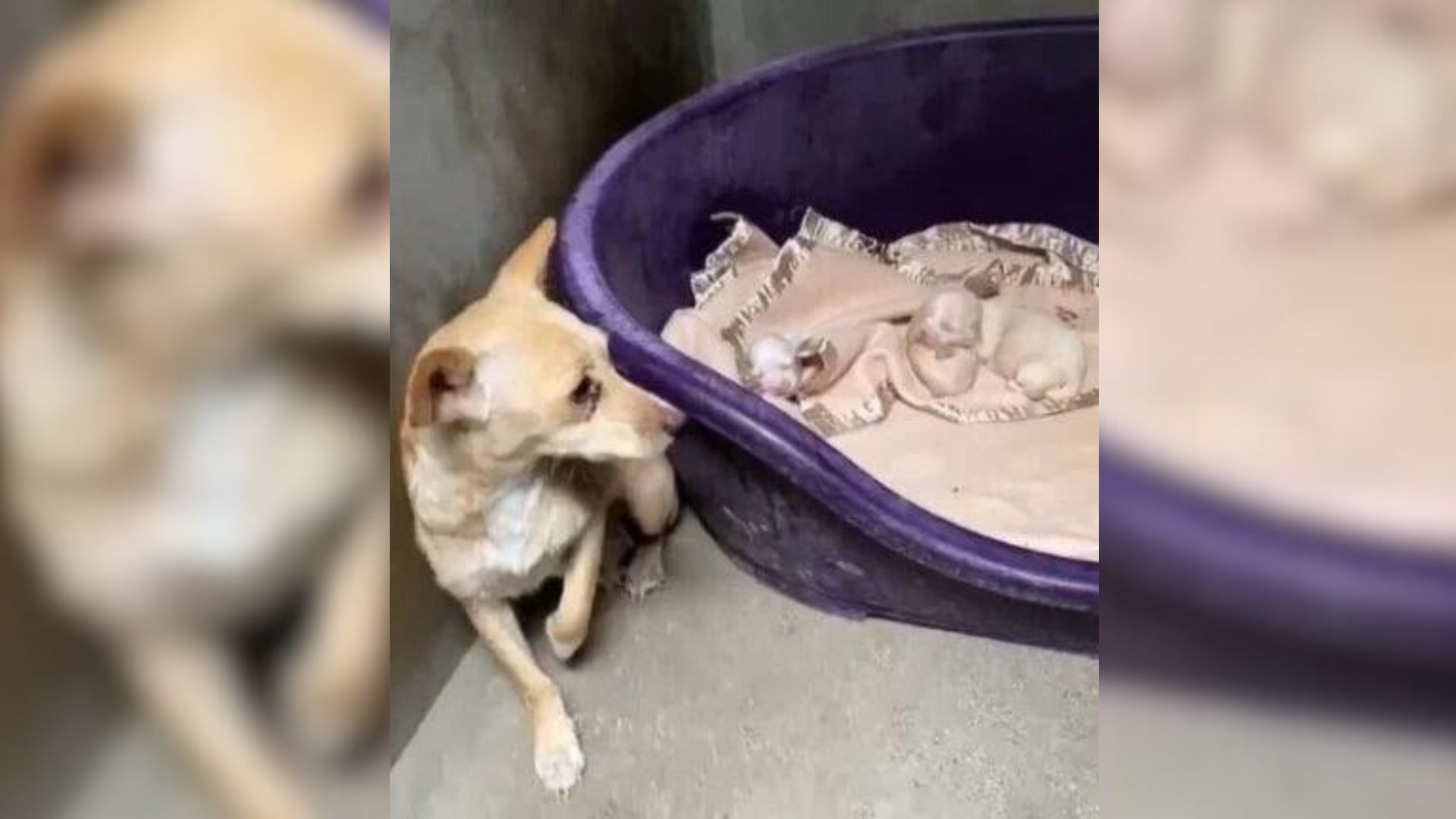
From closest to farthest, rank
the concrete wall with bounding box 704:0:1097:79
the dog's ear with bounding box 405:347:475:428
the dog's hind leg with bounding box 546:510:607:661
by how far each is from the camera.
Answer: the dog's ear with bounding box 405:347:475:428, the dog's hind leg with bounding box 546:510:607:661, the concrete wall with bounding box 704:0:1097:79

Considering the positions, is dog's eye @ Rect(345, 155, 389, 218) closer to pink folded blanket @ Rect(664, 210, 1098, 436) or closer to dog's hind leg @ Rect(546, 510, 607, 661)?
dog's hind leg @ Rect(546, 510, 607, 661)

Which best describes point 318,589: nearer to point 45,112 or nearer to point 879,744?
point 45,112

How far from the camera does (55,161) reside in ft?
0.74

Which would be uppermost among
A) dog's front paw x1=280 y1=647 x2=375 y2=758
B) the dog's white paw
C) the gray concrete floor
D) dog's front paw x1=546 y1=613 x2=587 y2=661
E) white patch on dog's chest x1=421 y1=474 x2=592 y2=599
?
dog's front paw x1=280 y1=647 x2=375 y2=758

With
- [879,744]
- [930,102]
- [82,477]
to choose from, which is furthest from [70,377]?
[930,102]

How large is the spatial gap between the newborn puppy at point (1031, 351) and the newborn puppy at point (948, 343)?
0.02m

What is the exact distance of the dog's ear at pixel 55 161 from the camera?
0.73ft

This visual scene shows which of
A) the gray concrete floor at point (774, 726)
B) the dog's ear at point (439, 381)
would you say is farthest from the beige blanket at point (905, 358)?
the dog's ear at point (439, 381)

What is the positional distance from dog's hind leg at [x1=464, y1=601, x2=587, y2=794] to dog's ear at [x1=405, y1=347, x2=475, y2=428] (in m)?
0.33

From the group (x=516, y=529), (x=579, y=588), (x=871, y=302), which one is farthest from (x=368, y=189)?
(x=871, y=302)

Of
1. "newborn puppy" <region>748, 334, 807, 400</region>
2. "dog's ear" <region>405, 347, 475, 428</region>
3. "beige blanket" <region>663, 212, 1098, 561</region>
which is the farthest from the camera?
"newborn puppy" <region>748, 334, 807, 400</region>

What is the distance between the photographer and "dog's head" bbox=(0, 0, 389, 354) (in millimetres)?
225

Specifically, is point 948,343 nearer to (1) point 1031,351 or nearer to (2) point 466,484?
(1) point 1031,351

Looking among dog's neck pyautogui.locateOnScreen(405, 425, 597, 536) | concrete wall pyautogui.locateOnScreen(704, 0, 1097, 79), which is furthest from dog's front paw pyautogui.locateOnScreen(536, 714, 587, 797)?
concrete wall pyautogui.locateOnScreen(704, 0, 1097, 79)
